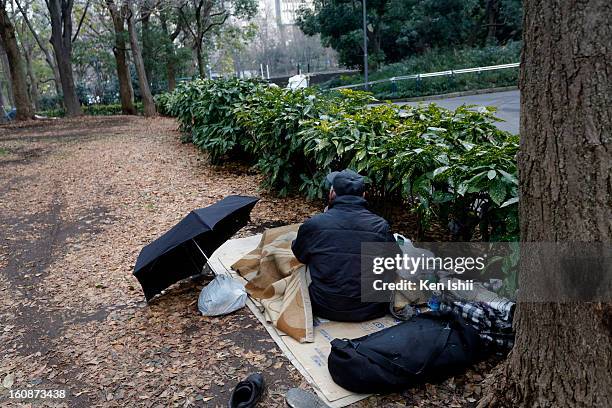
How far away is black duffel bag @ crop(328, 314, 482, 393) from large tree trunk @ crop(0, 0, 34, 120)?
20807 millimetres

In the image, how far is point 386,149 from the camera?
179 inches

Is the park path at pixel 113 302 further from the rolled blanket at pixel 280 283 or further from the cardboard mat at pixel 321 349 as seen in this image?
the rolled blanket at pixel 280 283

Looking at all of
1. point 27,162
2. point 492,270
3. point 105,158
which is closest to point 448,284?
point 492,270

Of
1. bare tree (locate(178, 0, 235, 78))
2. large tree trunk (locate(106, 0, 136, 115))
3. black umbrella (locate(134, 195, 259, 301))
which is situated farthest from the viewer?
bare tree (locate(178, 0, 235, 78))

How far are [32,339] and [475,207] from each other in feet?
11.8

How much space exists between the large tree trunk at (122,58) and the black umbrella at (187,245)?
1765cm

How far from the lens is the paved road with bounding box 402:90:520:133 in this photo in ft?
34.3

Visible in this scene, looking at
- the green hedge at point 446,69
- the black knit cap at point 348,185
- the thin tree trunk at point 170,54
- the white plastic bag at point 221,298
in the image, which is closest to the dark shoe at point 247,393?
the white plastic bag at point 221,298

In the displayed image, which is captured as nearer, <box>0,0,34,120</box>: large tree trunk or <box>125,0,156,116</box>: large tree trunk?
<box>125,0,156,116</box>: large tree trunk

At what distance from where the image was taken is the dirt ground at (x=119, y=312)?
3.11 metres

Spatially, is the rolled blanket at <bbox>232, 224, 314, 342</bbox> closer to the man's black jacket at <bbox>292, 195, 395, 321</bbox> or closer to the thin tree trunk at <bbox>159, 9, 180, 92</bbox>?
the man's black jacket at <bbox>292, 195, 395, 321</bbox>

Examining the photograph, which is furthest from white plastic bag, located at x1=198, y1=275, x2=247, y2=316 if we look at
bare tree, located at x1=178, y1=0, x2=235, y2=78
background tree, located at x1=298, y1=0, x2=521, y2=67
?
background tree, located at x1=298, y1=0, x2=521, y2=67

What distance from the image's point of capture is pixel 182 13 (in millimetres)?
22000

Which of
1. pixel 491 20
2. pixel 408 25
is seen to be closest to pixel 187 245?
pixel 408 25
